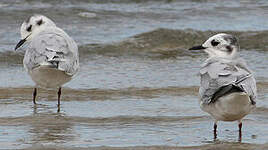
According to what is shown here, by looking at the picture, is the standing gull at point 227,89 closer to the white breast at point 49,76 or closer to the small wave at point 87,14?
the white breast at point 49,76

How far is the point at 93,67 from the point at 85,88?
1.36 meters

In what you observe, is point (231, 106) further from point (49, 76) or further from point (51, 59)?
point (49, 76)

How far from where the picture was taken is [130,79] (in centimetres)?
913

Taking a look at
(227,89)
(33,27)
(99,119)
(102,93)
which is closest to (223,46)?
(227,89)

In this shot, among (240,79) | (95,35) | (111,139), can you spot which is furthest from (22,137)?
(95,35)

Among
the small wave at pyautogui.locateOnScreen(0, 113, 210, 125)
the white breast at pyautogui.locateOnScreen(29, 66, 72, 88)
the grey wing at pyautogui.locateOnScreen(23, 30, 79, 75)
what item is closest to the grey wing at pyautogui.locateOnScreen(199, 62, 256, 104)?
the small wave at pyautogui.locateOnScreen(0, 113, 210, 125)

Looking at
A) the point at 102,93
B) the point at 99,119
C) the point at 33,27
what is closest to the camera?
the point at 99,119

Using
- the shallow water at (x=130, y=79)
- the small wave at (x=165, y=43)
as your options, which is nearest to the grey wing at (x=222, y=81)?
the shallow water at (x=130, y=79)

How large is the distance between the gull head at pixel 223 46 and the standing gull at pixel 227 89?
0.11 metres

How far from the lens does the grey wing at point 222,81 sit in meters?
5.62

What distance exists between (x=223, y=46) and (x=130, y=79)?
8.81 feet

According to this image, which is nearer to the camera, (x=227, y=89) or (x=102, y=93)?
(x=227, y=89)

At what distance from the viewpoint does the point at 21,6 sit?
1438 centimetres

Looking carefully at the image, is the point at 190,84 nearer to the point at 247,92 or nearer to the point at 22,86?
the point at 22,86
